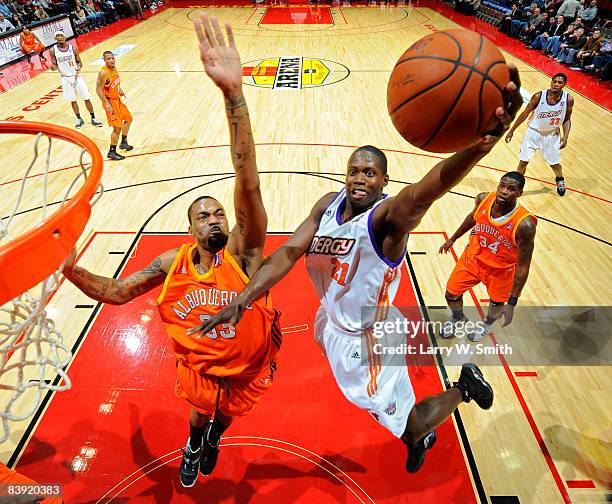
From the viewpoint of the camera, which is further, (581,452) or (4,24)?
(4,24)

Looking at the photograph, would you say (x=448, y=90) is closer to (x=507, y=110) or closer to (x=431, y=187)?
(x=507, y=110)

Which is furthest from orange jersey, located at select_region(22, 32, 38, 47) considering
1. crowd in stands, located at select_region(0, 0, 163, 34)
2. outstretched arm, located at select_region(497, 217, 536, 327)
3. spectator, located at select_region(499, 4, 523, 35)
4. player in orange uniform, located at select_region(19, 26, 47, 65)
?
spectator, located at select_region(499, 4, 523, 35)

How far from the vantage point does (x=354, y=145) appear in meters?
7.70

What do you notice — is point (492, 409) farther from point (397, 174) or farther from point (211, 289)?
point (397, 174)

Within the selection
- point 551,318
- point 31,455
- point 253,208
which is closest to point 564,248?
point 551,318

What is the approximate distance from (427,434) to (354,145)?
230 inches

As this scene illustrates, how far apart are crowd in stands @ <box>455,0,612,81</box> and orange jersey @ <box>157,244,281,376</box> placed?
40.3ft

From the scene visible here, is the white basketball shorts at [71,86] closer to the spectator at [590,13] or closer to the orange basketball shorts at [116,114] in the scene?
the orange basketball shorts at [116,114]

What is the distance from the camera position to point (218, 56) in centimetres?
188

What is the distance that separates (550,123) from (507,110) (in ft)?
16.4

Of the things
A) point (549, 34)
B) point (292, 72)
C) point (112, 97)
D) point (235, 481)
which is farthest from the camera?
point (549, 34)

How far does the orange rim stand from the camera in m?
1.49

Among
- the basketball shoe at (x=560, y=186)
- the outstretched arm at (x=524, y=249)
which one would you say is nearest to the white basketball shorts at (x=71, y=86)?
the outstretched arm at (x=524, y=249)

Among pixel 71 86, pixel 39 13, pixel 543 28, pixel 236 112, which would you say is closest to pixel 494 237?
pixel 236 112
